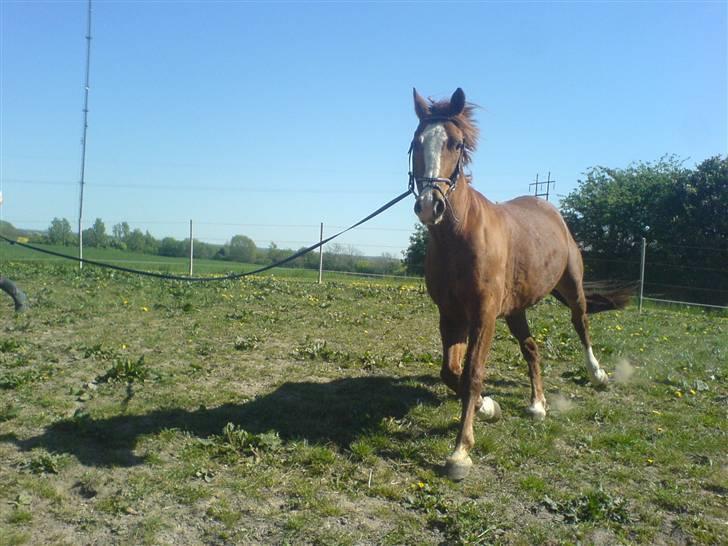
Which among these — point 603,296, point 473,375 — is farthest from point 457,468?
point 603,296

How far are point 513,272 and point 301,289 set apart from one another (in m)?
9.88

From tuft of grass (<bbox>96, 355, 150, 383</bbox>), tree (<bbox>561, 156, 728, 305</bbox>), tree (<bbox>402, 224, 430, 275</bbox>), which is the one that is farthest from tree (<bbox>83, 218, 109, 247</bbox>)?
tuft of grass (<bbox>96, 355, 150, 383</bbox>)

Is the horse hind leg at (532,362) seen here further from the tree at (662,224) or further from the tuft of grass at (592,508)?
the tree at (662,224)

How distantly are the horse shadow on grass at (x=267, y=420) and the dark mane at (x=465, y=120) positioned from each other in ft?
7.57

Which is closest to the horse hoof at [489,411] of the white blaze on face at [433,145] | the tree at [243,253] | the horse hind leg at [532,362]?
the horse hind leg at [532,362]

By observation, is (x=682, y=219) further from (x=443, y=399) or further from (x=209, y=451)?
(x=209, y=451)

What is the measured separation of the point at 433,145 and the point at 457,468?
2250 mm

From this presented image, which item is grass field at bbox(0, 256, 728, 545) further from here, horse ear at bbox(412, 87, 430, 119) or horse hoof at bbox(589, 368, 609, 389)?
horse ear at bbox(412, 87, 430, 119)

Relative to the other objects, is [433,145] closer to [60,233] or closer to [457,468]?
[457,468]

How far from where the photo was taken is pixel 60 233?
29.0 m

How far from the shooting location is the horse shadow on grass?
4215mm

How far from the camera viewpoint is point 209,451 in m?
4.15

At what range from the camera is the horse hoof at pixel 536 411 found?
16.9 ft

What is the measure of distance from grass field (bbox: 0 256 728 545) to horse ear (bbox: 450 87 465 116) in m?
2.54
